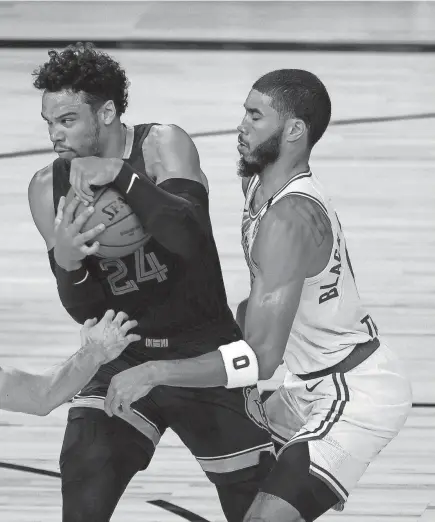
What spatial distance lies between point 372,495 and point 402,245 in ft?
9.52

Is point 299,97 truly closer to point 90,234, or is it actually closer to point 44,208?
point 90,234

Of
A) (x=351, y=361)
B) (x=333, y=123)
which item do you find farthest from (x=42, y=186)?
(x=333, y=123)

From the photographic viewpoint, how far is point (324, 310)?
167 inches

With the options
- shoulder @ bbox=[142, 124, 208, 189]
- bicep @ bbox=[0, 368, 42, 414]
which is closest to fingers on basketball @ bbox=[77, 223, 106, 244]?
shoulder @ bbox=[142, 124, 208, 189]

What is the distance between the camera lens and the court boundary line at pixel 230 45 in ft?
37.3

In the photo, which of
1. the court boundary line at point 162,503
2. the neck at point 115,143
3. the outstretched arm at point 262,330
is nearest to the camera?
the outstretched arm at point 262,330

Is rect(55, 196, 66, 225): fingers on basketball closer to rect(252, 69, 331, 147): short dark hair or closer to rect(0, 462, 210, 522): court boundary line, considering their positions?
rect(252, 69, 331, 147): short dark hair

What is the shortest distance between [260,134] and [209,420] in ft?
3.38

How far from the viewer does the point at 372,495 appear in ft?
18.3

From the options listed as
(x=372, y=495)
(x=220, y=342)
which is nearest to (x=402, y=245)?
(x=372, y=495)

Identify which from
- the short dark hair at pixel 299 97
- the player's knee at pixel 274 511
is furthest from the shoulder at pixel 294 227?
the player's knee at pixel 274 511

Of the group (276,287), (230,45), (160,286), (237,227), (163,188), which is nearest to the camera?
(276,287)

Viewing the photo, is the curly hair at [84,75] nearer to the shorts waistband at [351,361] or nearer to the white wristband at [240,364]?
the white wristband at [240,364]

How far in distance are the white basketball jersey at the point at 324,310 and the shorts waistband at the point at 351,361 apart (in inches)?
0.7
